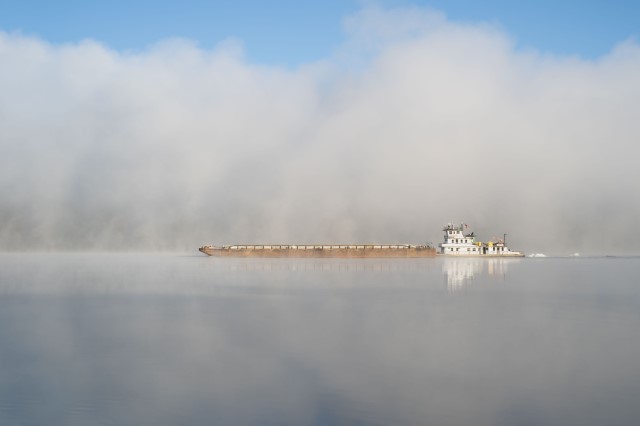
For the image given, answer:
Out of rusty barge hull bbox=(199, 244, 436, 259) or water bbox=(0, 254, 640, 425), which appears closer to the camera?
water bbox=(0, 254, 640, 425)

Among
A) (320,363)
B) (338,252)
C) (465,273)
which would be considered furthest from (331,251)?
(320,363)

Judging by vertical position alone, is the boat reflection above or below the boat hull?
below

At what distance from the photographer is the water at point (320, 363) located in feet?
39.5

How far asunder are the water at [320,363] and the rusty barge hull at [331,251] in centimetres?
8517

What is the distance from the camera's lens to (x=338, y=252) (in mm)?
119000

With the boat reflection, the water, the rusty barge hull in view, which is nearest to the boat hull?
the rusty barge hull

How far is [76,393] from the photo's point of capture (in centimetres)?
1347

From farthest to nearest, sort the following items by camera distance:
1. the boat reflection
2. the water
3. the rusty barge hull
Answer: the rusty barge hull, the boat reflection, the water

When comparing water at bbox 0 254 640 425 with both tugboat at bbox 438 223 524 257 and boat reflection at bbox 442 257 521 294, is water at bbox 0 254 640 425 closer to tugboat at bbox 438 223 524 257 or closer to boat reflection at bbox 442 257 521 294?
boat reflection at bbox 442 257 521 294

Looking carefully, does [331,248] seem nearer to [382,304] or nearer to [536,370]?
[382,304]

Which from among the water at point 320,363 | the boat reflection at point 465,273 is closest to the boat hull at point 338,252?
the boat reflection at point 465,273

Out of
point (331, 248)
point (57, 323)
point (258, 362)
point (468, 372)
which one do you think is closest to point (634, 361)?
point (468, 372)

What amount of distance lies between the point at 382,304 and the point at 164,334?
1417 cm

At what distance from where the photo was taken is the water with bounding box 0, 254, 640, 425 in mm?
12047
